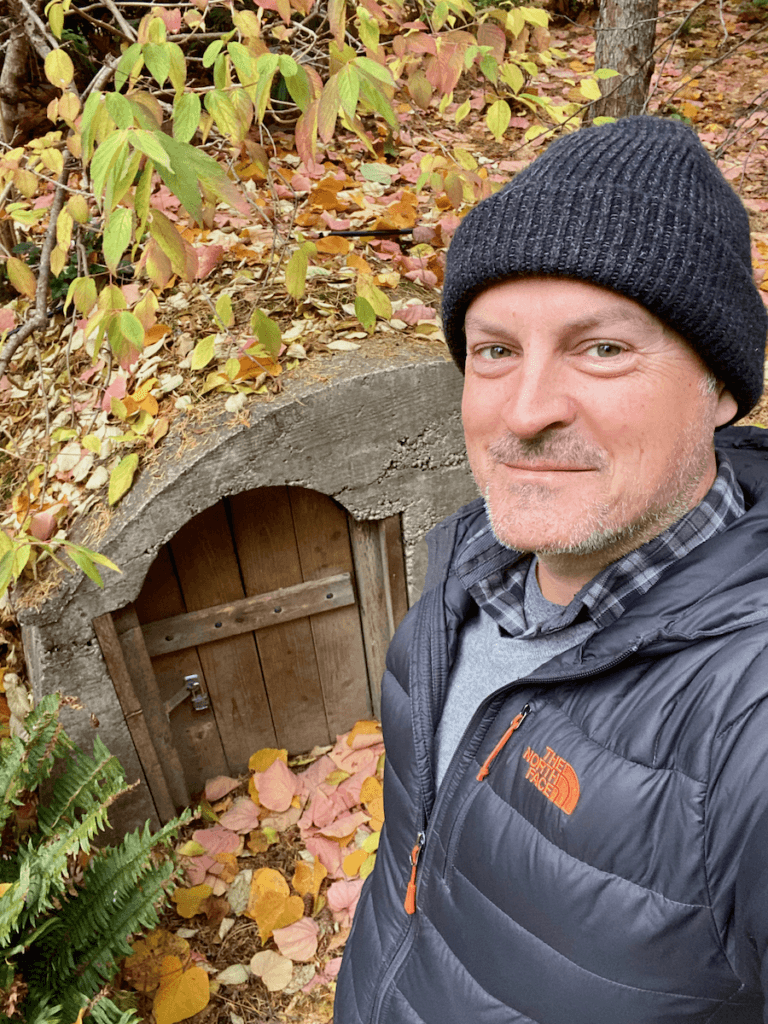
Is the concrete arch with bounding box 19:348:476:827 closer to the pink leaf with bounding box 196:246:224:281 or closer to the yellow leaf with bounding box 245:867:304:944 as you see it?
the pink leaf with bounding box 196:246:224:281

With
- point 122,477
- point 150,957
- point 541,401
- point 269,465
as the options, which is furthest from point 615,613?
→ point 150,957

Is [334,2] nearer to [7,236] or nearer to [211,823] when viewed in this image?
[7,236]

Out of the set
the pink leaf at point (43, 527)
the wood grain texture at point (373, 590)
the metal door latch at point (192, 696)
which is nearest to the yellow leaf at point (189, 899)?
the metal door latch at point (192, 696)

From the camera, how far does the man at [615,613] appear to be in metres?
1.02

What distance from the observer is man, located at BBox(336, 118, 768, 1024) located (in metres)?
1.02

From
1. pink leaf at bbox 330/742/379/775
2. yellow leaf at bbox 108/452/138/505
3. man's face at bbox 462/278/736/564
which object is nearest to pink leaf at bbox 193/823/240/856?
pink leaf at bbox 330/742/379/775

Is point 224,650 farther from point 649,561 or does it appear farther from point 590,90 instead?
point 590,90

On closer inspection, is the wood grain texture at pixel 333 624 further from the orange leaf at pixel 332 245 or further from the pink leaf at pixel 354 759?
the orange leaf at pixel 332 245

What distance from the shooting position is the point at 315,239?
342cm

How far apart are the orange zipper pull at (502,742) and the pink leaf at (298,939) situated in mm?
2217

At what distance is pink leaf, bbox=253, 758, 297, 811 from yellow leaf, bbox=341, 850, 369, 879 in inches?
18.4

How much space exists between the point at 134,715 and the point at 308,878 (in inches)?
44.9

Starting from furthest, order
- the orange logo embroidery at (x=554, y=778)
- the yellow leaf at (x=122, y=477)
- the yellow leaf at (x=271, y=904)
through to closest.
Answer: the yellow leaf at (x=271, y=904), the yellow leaf at (x=122, y=477), the orange logo embroidery at (x=554, y=778)

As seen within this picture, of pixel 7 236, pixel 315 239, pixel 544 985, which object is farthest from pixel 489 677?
pixel 7 236
